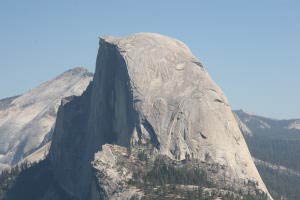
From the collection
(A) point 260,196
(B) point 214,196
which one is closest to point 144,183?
(B) point 214,196

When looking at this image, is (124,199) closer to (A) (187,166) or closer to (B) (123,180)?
(B) (123,180)

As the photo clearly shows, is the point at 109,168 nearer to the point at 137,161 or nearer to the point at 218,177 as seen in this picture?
the point at 137,161

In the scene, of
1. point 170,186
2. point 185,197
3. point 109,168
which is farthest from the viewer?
point 109,168

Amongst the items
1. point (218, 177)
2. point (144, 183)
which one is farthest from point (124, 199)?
point (218, 177)

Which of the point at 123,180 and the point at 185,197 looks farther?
the point at 123,180

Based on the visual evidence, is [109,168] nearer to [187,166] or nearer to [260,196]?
[187,166]

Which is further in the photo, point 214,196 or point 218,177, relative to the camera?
point 218,177

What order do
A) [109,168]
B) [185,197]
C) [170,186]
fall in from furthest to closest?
[109,168]
[170,186]
[185,197]
